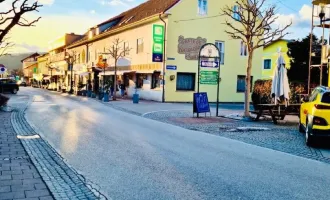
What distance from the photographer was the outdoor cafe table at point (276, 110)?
15.7 metres

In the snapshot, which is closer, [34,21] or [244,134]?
[244,134]

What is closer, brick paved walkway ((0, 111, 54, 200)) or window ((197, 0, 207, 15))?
brick paved walkway ((0, 111, 54, 200))

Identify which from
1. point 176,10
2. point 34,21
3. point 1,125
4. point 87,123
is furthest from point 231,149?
point 176,10

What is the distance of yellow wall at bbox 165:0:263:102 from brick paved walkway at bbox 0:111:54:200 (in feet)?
73.7

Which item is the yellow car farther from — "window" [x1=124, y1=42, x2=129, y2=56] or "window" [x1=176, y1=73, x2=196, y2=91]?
"window" [x1=124, y1=42, x2=129, y2=56]

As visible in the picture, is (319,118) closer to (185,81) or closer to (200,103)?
(200,103)

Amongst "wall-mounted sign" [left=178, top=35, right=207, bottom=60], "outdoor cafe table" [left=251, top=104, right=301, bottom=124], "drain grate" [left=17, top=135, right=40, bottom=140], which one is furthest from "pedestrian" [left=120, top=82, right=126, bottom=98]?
"drain grate" [left=17, top=135, right=40, bottom=140]

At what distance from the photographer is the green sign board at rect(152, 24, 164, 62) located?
29641mm

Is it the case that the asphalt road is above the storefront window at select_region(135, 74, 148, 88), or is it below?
below

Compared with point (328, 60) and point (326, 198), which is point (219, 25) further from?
point (326, 198)

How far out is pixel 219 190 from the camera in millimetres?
5656

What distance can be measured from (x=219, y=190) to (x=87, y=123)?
9.67m

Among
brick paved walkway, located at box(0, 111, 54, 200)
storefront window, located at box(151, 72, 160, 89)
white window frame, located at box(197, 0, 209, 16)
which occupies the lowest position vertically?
brick paved walkway, located at box(0, 111, 54, 200)

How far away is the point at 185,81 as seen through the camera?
31.5 m
